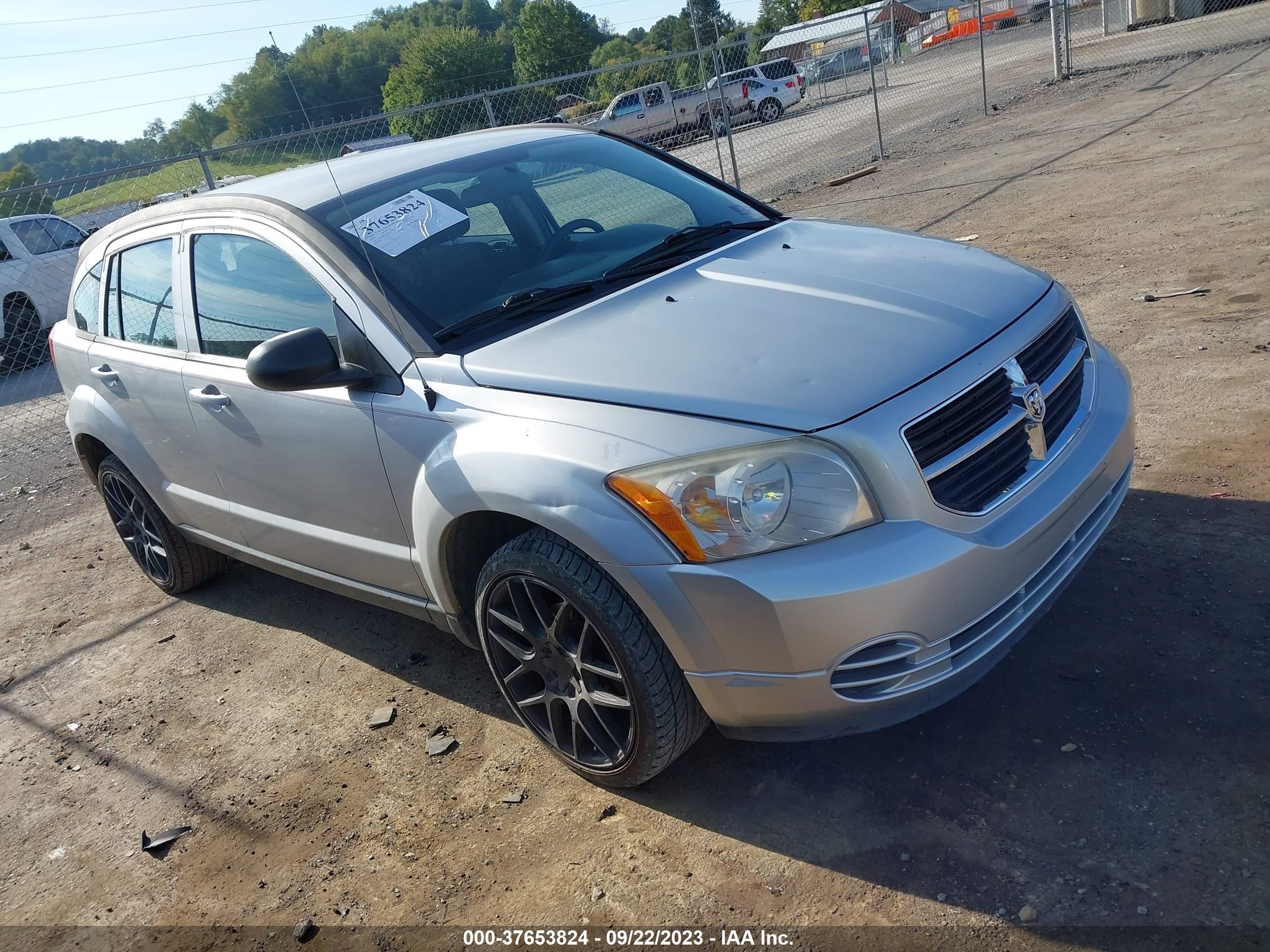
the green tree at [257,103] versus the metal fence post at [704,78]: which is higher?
the green tree at [257,103]

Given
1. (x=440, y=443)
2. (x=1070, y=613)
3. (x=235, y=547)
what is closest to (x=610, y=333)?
(x=440, y=443)

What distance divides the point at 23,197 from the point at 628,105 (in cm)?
802

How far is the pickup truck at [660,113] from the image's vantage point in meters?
13.8

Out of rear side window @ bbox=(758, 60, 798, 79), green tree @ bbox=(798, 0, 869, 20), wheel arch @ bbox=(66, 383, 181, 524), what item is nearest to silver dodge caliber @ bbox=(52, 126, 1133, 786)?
wheel arch @ bbox=(66, 383, 181, 524)

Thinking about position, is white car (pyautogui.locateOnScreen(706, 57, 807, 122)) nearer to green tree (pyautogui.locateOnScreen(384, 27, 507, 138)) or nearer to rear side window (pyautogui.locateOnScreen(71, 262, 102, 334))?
green tree (pyautogui.locateOnScreen(384, 27, 507, 138))

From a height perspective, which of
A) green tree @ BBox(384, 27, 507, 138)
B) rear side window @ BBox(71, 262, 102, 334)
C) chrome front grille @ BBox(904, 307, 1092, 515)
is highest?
green tree @ BBox(384, 27, 507, 138)

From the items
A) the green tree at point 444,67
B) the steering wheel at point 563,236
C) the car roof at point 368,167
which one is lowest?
the steering wheel at point 563,236

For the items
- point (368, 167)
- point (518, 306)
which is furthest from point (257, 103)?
point (518, 306)

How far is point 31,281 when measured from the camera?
533 inches

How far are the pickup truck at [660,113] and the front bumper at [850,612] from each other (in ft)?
37.7

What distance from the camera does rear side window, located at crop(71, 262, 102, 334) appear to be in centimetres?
473

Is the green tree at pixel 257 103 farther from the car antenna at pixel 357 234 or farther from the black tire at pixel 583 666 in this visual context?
the black tire at pixel 583 666

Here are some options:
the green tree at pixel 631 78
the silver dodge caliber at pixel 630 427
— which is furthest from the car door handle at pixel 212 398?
the green tree at pixel 631 78

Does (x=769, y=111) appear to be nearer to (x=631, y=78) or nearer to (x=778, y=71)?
(x=778, y=71)
